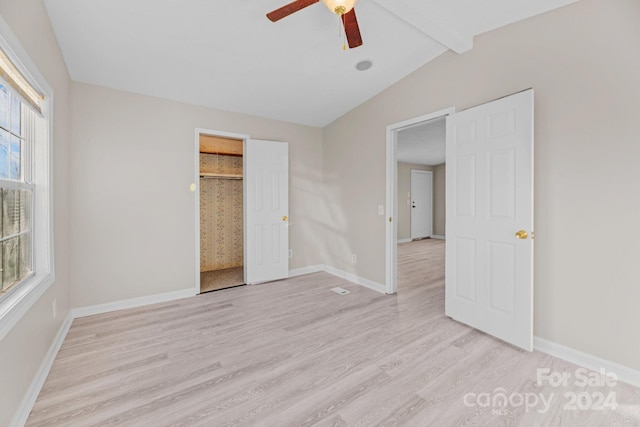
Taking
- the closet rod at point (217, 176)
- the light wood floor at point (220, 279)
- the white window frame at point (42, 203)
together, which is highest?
the closet rod at point (217, 176)

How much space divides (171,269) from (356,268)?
2501 mm

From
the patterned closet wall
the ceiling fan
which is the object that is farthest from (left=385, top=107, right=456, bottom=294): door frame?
the patterned closet wall

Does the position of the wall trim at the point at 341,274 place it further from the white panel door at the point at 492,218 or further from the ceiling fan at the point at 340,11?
the ceiling fan at the point at 340,11

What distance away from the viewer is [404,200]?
27.2ft

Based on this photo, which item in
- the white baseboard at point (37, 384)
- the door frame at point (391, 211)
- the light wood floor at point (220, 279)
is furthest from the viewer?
the light wood floor at point (220, 279)

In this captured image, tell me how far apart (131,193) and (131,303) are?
4.15 ft

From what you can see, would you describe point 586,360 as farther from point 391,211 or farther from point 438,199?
point 438,199

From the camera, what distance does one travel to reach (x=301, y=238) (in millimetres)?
4711

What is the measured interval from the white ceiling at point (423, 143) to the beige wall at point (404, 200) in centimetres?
26

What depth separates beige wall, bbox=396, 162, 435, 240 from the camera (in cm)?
816

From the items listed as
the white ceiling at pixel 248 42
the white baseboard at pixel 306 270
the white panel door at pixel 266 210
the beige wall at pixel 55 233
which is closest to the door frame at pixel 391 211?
the white ceiling at pixel 248 42

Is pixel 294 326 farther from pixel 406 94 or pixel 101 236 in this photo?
pixel 406 94

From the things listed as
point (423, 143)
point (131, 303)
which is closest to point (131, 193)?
point (131, 303)

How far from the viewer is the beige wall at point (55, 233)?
4.84 ft
